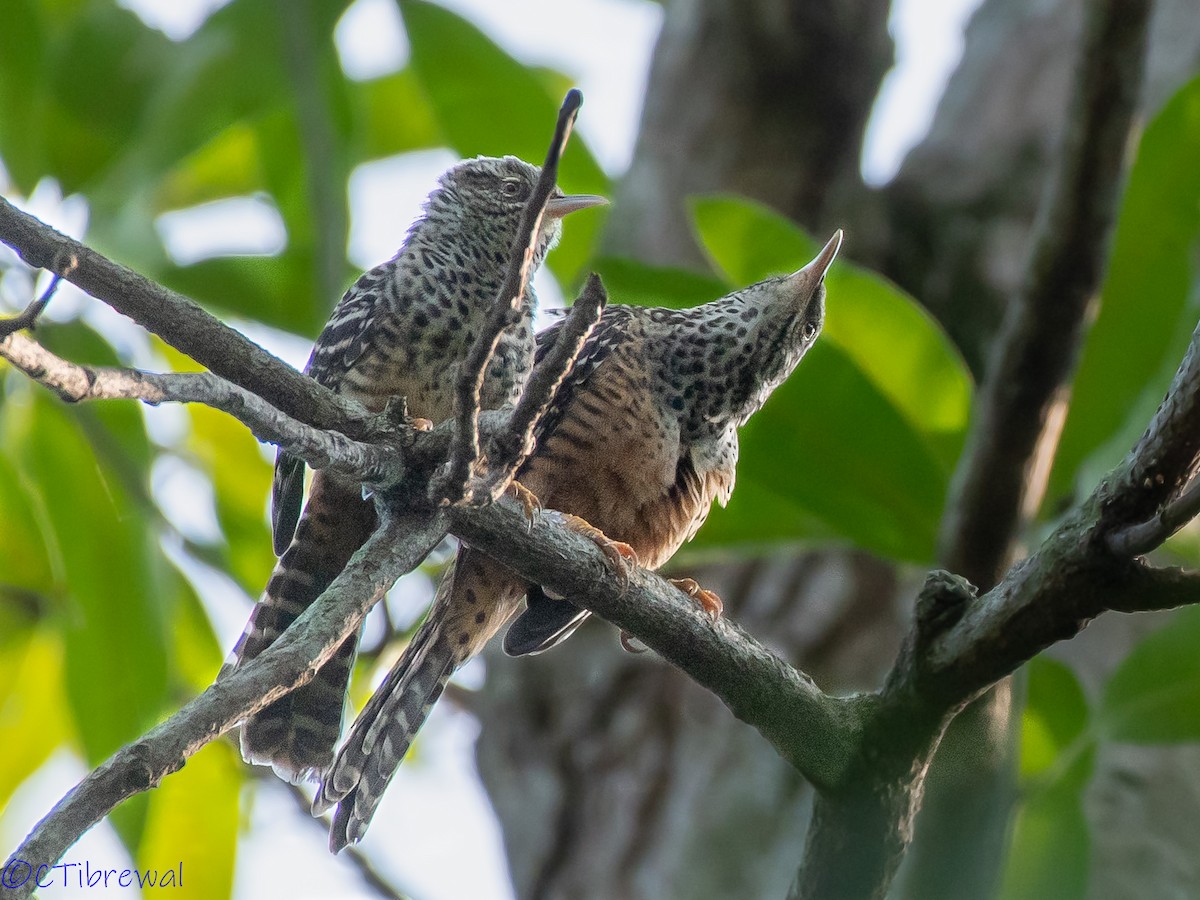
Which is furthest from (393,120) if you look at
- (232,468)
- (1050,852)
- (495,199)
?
(1050,852)

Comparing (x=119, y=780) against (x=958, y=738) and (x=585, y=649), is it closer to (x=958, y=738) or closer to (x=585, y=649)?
(x=958, y=738)

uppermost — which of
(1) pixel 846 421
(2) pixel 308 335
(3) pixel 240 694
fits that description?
(1) pixel 846 421

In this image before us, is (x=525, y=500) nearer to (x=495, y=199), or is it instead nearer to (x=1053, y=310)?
(x=1053, y=310)

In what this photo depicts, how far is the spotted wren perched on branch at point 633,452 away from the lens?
10.1 feet

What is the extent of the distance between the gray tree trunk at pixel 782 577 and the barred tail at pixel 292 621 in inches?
54.5

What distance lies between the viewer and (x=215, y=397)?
1656 millimetres

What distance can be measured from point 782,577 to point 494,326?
3.59 metres

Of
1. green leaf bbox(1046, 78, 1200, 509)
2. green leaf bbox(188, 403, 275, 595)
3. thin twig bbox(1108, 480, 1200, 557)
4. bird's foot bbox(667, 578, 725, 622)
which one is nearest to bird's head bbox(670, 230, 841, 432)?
bird's foot bbox(667, 578, 725, 622)

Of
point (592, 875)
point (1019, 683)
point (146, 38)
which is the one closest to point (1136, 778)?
point (1019, 683)

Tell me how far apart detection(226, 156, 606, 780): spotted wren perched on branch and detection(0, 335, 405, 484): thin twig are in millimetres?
1129

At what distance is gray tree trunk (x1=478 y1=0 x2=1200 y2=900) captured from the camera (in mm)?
4352

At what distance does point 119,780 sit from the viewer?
1.51 metres

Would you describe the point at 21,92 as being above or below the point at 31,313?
above

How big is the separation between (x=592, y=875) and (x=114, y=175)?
2844mm
